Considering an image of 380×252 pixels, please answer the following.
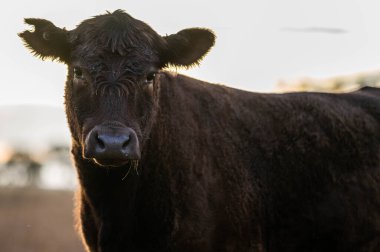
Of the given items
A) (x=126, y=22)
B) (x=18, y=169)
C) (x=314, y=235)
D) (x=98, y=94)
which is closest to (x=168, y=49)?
(x=126, y=22)

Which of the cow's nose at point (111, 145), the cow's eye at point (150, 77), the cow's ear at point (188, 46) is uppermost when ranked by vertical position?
the cow's ear at point (188, 46)

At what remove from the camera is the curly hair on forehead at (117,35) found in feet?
22.2

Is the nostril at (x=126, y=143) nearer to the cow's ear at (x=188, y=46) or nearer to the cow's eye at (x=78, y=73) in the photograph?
the cow's eye at (x=78, y=73)

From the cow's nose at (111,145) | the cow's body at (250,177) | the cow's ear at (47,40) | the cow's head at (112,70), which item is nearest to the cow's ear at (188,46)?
the cow's head at (112,70)

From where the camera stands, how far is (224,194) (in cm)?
731

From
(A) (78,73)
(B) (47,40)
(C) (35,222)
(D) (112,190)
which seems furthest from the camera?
(C) (35,222)

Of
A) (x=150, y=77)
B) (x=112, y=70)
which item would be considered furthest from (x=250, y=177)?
(x=112, y=70)

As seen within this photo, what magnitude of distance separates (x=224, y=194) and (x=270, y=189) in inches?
26.5

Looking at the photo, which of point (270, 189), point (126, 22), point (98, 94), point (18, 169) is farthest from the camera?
point (18, 169)

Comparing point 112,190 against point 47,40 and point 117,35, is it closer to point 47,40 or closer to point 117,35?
point 117,35

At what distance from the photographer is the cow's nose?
19.4 feet

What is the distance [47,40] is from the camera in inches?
280

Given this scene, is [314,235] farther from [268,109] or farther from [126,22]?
[126,22]

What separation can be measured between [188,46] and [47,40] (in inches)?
51.0
